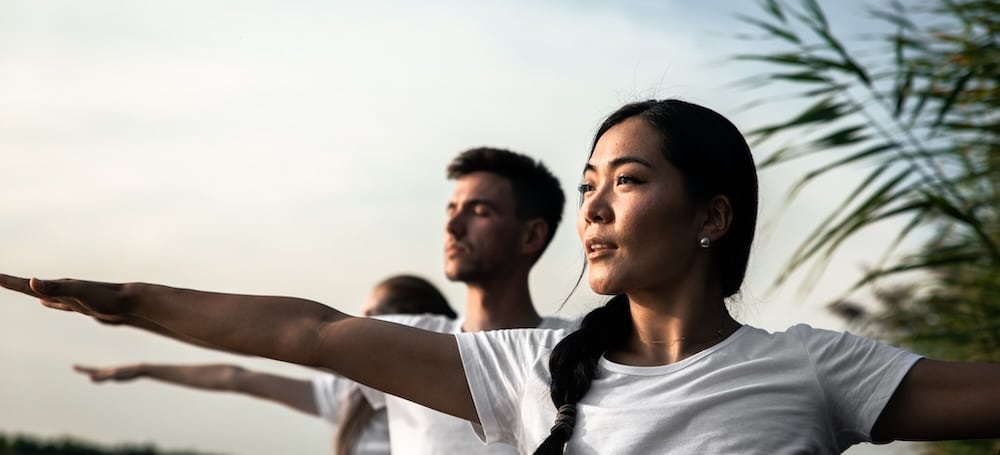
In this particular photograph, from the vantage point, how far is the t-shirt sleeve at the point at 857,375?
6.42 feet

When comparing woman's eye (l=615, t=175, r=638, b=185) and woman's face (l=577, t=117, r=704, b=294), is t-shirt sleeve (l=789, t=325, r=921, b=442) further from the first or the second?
woman's eye (l=615, t=175, r=638, b=185)

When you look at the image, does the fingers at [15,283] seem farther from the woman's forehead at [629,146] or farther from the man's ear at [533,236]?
the man's ear at [533,236]

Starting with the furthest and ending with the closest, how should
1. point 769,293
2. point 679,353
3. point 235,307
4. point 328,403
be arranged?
1. point 328,403
2. point 769,293
3. point 679,353
4. point 235,307

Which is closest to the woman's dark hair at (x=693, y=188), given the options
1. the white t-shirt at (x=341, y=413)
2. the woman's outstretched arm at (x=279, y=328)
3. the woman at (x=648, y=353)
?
the woman at (x=648, y=353)

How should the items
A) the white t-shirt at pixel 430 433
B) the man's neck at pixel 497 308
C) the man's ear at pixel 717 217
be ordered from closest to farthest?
the man's ear at pixel 717 217 → the white t-shirt at pixel 430 433 → the man's neck at pixel 497 308

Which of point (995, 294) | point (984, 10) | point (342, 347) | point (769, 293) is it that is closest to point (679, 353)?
point (342, 347)

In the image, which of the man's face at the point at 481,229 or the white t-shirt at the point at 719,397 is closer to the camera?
the white t-shirt at the point at 719,397

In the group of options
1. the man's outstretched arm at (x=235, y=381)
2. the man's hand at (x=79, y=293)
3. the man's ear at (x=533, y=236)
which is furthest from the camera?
the man's outstretched arm at (x=235, y=381)

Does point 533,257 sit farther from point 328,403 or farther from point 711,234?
point 711,234

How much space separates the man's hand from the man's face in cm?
200

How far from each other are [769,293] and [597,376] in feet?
6.38

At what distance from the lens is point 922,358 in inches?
77.8

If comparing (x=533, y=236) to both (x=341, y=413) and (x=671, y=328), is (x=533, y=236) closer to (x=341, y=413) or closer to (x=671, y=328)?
(x=341, y=413)

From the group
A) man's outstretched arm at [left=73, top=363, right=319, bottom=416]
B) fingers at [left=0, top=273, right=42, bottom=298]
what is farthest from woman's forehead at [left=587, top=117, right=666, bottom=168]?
man's outstretched arm at [left=73, top=363, right=319, bottom=416]
